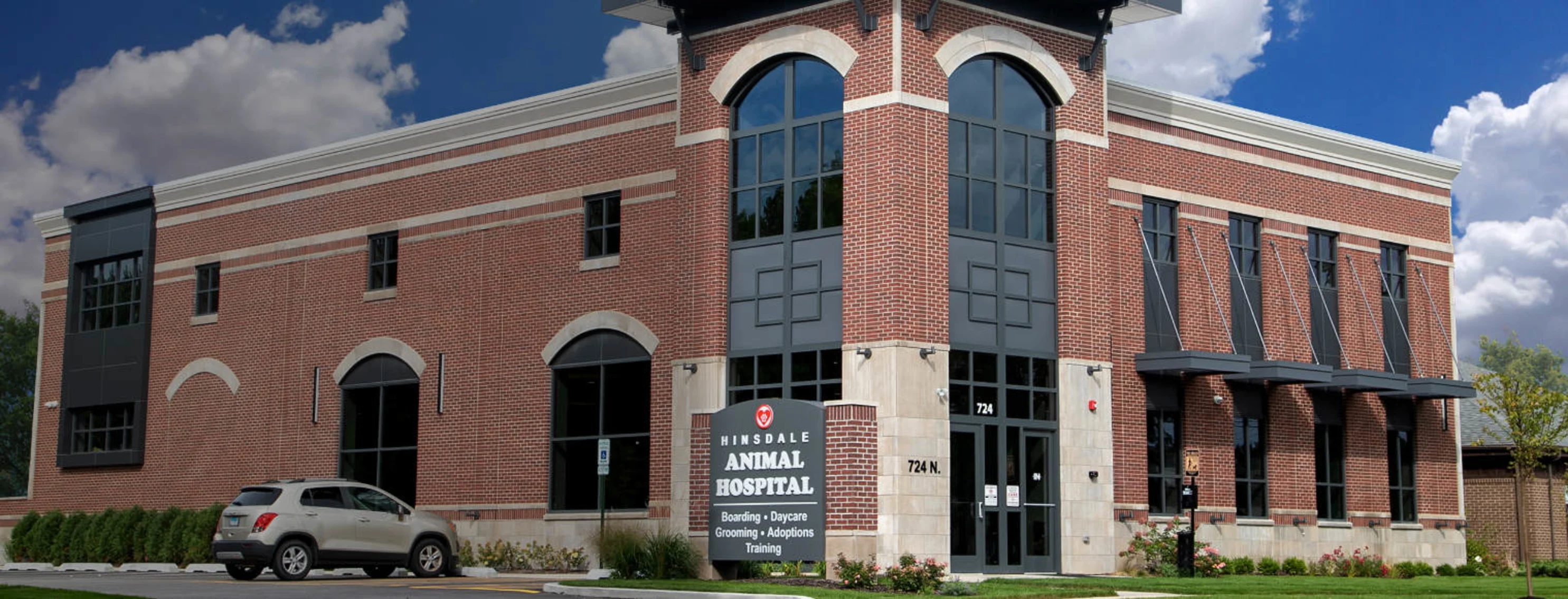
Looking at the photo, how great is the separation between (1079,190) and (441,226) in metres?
13.0

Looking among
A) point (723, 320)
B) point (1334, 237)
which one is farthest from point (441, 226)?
point (1334, 237)

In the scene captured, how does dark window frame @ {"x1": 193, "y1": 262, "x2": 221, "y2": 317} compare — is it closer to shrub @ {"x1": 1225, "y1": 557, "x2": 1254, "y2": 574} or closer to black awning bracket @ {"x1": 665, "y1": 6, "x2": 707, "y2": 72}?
black awning bracket @ {"x1": 665, "y1": 6, "x2": 707, "y2": 72}

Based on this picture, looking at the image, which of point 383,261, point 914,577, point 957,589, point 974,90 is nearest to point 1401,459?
point 974,90

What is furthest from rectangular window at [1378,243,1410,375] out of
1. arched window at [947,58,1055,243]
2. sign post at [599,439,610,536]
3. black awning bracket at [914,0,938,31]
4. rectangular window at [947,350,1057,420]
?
sign post at [599,439,610,536]

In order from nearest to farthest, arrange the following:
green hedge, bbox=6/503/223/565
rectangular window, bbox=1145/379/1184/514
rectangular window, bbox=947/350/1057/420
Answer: rectangular window, bbox=947/350/1057/420 → rectangular window, bbox=1145/379/1184/514 → green hedge, bbox=6/503/223/565

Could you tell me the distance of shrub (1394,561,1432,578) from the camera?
1287 inches

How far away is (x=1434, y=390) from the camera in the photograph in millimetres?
35125

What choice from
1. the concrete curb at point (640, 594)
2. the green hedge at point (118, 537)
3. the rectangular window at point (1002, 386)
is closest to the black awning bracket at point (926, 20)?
the rectangular window at point (1002, 386)

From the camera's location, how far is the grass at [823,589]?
21719 mm

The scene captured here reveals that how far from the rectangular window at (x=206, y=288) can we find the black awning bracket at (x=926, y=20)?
19.9 meters

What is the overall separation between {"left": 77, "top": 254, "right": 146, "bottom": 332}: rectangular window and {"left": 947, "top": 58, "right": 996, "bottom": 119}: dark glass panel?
22416 millimetres

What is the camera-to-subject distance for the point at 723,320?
28500mm

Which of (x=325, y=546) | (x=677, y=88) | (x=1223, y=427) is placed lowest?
(x=325, y=546)

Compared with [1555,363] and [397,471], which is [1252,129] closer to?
[397,471]
